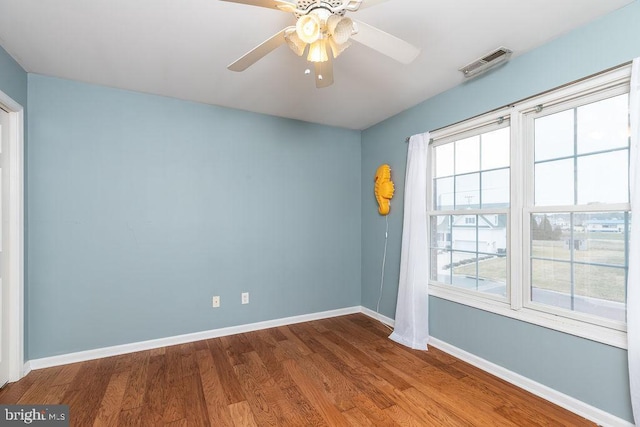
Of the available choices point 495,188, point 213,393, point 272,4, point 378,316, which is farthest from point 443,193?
point 213,393

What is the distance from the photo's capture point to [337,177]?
146 inches

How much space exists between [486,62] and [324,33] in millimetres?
1483

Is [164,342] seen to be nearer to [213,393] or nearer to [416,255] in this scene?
[213,393]

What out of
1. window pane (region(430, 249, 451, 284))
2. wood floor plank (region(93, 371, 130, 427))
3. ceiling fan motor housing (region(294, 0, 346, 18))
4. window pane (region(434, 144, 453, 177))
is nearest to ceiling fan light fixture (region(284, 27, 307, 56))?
ceiling fan motor housing (region(294, 0, 346, 18))

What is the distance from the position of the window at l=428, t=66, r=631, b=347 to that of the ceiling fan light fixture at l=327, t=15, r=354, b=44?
160 centimetres

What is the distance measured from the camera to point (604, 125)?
5.87ft

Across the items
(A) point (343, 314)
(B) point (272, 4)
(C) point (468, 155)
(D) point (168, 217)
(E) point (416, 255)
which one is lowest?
(A) point (343, 314)

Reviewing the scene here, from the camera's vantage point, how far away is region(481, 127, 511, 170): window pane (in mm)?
2289

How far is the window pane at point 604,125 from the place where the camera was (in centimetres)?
171

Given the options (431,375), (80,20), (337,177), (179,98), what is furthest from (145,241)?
(431,375)

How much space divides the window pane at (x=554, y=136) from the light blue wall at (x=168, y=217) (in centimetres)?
209

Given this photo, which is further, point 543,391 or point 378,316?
point 378,316

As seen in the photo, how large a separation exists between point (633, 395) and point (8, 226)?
408 cm

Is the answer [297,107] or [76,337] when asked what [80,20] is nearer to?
[297,107]
